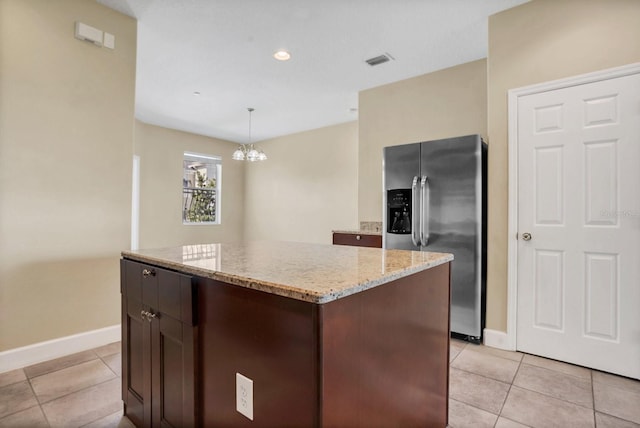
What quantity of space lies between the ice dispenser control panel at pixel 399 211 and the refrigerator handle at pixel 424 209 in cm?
19

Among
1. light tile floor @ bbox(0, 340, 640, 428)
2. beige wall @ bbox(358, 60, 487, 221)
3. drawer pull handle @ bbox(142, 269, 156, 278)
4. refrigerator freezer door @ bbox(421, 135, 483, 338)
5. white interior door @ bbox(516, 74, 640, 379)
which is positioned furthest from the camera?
beige wall @ bbox(358, 60, 487, 221)

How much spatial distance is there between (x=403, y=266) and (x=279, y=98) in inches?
150

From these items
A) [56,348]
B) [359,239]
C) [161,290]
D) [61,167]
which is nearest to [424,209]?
[359,239]

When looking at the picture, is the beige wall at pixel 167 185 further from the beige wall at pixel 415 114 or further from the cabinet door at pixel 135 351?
the cabinet door at pixel 135 351

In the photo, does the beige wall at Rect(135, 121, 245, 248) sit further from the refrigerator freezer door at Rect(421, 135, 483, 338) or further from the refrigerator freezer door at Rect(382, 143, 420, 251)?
the refrigerator freezer door at Rect(421, 135, 483, 338)

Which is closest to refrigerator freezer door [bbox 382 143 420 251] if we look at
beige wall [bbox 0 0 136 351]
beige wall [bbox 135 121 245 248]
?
beige wall [bbox 0 0 136 351]

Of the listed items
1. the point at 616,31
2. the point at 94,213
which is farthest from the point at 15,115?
the point at 616,31

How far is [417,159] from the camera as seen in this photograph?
9.93 feet

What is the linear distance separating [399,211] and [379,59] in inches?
62.1

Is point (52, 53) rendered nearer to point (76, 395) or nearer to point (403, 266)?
point (76, 395)

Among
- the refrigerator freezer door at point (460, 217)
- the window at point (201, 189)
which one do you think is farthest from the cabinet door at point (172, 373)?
the window at point (201, 189)

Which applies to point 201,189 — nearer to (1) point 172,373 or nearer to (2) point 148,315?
(2) point 148,315

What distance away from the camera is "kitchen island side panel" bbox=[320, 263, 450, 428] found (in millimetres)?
863

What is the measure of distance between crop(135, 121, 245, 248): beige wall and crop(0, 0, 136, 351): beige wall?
3195 millimetres
